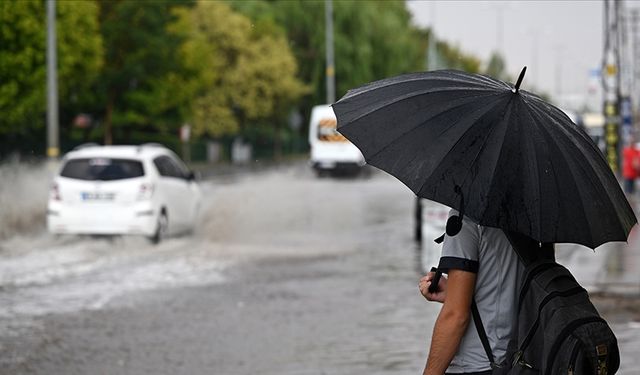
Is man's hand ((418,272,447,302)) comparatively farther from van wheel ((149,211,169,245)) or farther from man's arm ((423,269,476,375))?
A: van wheel ((149,211,169,245))

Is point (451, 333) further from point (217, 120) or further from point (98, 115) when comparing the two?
point (217, 120)

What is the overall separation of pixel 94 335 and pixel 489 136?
7.25 metres

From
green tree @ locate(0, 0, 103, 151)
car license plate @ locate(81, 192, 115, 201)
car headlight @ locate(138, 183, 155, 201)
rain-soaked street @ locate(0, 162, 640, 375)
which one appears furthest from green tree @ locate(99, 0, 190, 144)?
car license plate @ locate(81, 192, 115, 201)

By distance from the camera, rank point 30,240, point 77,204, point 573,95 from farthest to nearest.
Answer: point 573,95
point 30,240
point 77,204

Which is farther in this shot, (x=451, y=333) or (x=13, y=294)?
(x=13, y=294)

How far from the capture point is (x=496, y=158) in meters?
4.29

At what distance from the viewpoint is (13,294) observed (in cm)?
1382

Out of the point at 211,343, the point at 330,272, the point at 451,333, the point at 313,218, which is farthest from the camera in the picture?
the point at 313,218

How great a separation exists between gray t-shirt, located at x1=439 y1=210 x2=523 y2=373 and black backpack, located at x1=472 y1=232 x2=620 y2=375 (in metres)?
0.03

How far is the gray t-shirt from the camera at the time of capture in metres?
4.27

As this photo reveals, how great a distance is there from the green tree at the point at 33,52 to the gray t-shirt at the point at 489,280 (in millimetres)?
22575

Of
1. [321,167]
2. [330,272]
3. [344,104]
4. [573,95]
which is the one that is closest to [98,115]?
[321,167]

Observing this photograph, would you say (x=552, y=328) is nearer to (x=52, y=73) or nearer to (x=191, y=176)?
(x=191, y=176)

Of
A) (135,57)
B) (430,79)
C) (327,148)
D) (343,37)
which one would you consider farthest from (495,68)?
(430,79)
